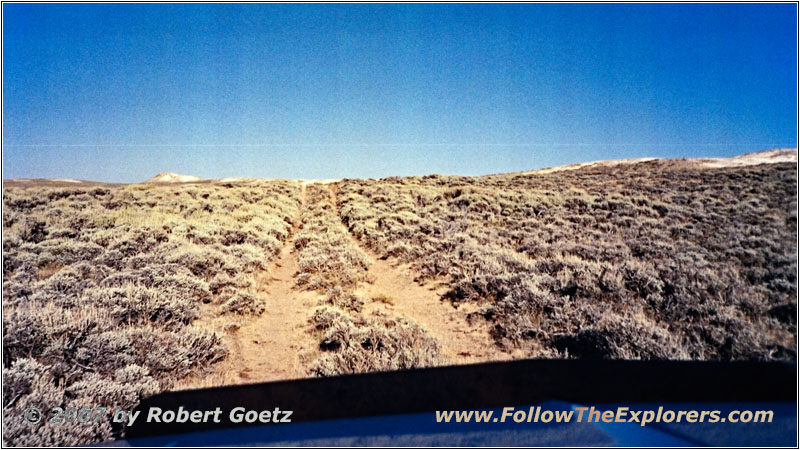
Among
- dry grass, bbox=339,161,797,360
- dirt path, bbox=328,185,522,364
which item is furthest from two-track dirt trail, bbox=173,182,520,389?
dry grass, bbox=339,161,797,360

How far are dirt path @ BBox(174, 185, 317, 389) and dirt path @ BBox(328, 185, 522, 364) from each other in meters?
1.20

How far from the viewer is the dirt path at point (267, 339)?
4055mm

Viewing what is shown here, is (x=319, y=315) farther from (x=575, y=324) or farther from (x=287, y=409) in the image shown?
(x=575, y=324)

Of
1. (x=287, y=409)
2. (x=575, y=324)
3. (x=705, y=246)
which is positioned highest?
(x=705, y=246)

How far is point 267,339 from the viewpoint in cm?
505

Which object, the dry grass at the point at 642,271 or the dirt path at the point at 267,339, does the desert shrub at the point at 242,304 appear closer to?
the dirt path at the point at 267,339

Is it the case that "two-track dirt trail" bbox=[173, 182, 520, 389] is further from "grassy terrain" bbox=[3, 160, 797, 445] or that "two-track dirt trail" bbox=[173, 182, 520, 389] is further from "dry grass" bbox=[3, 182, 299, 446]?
"dry grass" bbox=[3, 182, 299, 446]

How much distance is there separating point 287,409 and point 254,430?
0.61 metres

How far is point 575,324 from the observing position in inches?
184

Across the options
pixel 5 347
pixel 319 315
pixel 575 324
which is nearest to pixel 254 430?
pixel 319 315

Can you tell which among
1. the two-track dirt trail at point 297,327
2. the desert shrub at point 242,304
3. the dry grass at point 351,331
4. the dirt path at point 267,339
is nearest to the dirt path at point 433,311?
the two-track dirt trail at point 297,327

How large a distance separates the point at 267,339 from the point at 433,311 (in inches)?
106

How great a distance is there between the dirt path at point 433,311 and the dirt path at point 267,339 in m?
1.20

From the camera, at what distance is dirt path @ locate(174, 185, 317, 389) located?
4.05 metres
